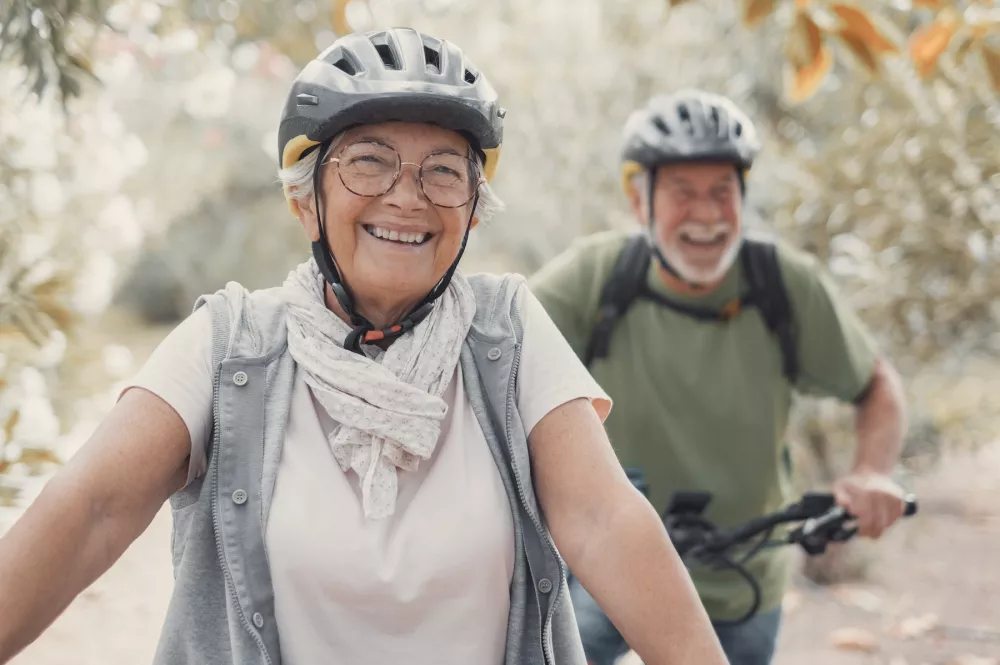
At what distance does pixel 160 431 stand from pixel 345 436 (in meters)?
0.31

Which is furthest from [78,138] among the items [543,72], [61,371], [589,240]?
[543,72]

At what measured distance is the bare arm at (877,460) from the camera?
3350 mm

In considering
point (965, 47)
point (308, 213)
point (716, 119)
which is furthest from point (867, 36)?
point (308, 213)

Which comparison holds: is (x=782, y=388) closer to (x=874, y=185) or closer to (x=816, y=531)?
(x=816, y=531)

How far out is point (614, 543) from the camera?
1.94m

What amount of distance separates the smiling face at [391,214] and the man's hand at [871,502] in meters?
1.75

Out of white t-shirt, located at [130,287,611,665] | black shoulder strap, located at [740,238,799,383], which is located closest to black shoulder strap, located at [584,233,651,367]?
black shoulder strap, located at [740,238,799,383]

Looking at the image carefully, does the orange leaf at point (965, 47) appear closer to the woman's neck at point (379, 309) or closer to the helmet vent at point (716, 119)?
the helmet vent at point (716, 119)

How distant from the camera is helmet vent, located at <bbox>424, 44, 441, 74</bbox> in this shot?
2131 millimetres

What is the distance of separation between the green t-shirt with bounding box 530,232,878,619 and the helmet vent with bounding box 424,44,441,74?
4.84 ft

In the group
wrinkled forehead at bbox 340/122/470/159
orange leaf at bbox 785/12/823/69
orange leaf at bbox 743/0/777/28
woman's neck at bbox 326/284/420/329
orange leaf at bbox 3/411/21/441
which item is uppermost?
orange leaf at bbox 743/0/777/28

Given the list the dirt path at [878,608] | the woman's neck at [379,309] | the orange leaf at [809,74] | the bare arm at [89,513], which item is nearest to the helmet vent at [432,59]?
the woman's neck at [379,309]

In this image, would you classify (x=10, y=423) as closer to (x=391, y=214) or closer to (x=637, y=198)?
(x=391, y=214)

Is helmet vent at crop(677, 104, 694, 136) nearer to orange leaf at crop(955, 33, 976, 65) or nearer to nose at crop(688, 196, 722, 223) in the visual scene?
nose at crop(688, 196, 722, 223)
